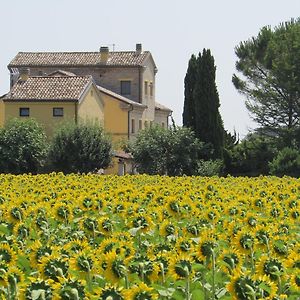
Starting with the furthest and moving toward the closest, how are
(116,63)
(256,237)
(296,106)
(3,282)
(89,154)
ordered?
1. (116,63)
2. (296,106)
3. (89,154)
4. (256,237)
5. (3,282)

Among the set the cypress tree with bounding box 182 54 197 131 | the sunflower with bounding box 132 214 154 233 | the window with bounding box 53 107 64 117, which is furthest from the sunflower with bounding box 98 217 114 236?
the window with bounding box 53 107 64 117

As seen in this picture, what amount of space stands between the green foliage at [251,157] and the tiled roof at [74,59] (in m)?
16.9

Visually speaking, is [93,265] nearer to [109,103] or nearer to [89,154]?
[89,154]

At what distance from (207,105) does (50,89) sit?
10.4m

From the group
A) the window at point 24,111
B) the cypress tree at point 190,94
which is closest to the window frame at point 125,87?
the window at point 24,111

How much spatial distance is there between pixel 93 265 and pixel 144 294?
1252mm

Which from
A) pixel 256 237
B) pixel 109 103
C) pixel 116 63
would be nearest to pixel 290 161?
pixel 109 103

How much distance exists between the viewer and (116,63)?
7038cm

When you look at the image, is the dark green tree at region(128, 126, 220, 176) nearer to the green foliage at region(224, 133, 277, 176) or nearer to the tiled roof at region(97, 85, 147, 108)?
the green foliage at region(224, 133, 277, 176)

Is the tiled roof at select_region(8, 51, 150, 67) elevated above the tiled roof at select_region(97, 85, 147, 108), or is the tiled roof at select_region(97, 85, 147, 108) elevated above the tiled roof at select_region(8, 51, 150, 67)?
the tiled roof at select_region(8, 51, 150, 67)

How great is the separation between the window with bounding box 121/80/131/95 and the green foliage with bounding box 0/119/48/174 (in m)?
17.2

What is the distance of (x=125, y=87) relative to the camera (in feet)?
232

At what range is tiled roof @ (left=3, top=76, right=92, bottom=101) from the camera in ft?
191

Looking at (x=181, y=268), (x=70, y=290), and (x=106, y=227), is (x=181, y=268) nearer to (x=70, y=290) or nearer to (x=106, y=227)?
(x=70, y=290)
